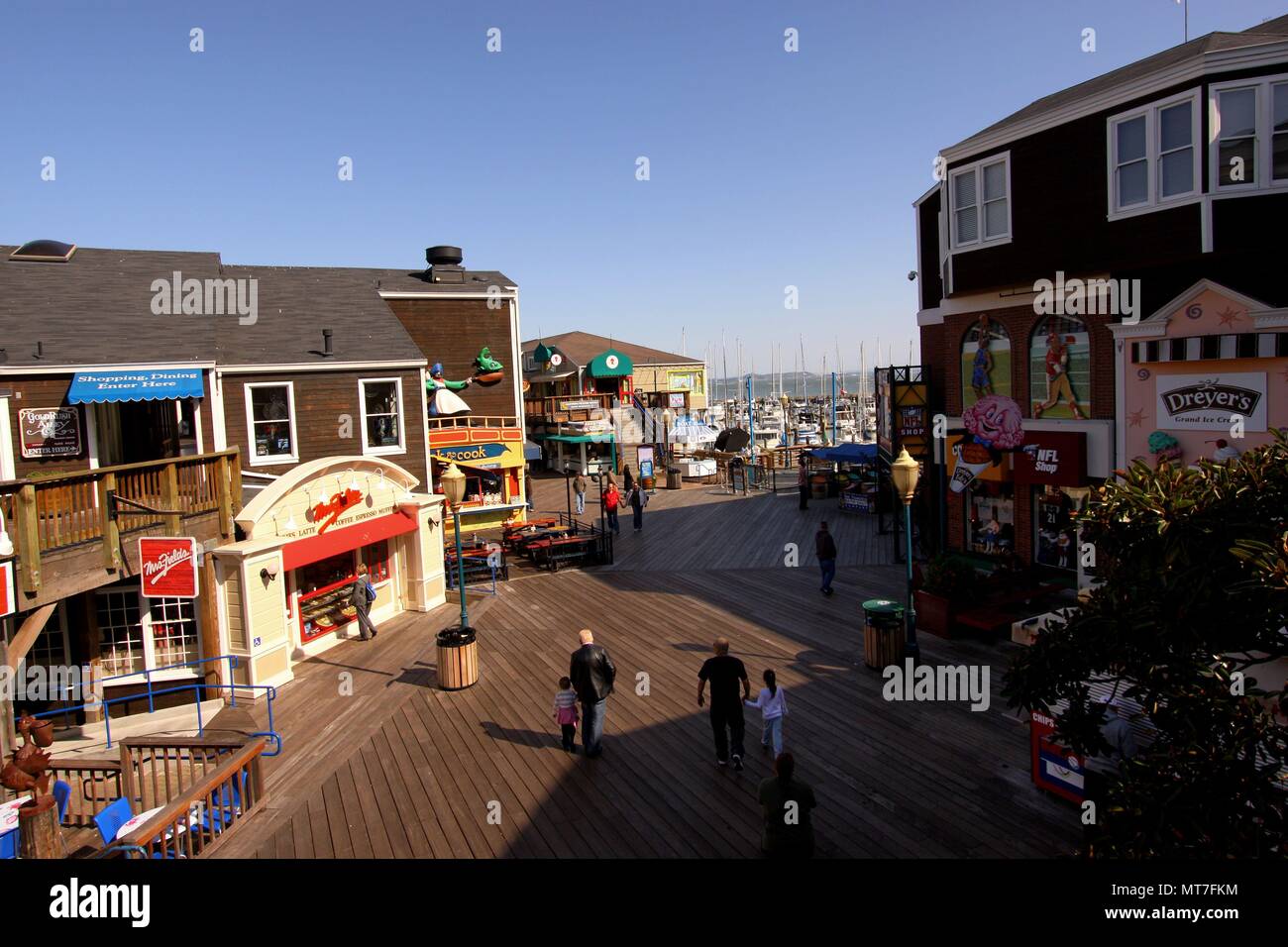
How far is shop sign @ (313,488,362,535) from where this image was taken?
49.9 feet

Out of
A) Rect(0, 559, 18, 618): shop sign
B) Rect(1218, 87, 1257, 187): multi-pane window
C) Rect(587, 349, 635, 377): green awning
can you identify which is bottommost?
Rect(0, 559, 18, 618): shop sign

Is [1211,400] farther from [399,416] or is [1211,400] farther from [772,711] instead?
[399,416]

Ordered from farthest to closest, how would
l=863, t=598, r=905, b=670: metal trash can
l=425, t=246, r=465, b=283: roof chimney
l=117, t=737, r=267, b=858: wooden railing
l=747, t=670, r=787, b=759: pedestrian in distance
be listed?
l=425, t=246, r=465, b=283: roof chimney
l=863, t=598, r=905, b=670: metal trash can
l=747, t=670, r=787, b=759: pedestrian in distance
l=117, t=737, r=267, b=858: wooden railing

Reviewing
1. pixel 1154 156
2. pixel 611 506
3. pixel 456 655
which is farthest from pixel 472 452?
pixel 1154 156

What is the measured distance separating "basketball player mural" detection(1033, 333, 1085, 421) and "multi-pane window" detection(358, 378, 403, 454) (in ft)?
49.4

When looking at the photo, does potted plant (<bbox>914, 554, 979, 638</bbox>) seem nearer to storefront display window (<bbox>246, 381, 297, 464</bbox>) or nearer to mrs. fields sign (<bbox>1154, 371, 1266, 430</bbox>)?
mrs. fields sign (<bbox>1154, 371, 1266, 430</bbox>)

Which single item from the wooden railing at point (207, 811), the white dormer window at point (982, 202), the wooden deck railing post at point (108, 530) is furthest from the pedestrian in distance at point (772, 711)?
the white dormer window at point (982, 202)

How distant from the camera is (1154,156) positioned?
559 inches

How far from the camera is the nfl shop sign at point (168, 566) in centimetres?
1162

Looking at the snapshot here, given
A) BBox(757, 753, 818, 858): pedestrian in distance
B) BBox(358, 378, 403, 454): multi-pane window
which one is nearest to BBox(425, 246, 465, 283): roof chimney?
BBox(358, 378, 403, 454): multi-pane window

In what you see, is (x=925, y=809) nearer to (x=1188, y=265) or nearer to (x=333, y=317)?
(x=1188, y=265)

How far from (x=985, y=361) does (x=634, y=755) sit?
12.8 meters

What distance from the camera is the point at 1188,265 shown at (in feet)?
47.3

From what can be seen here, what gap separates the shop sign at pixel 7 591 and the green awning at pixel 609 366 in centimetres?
3556
